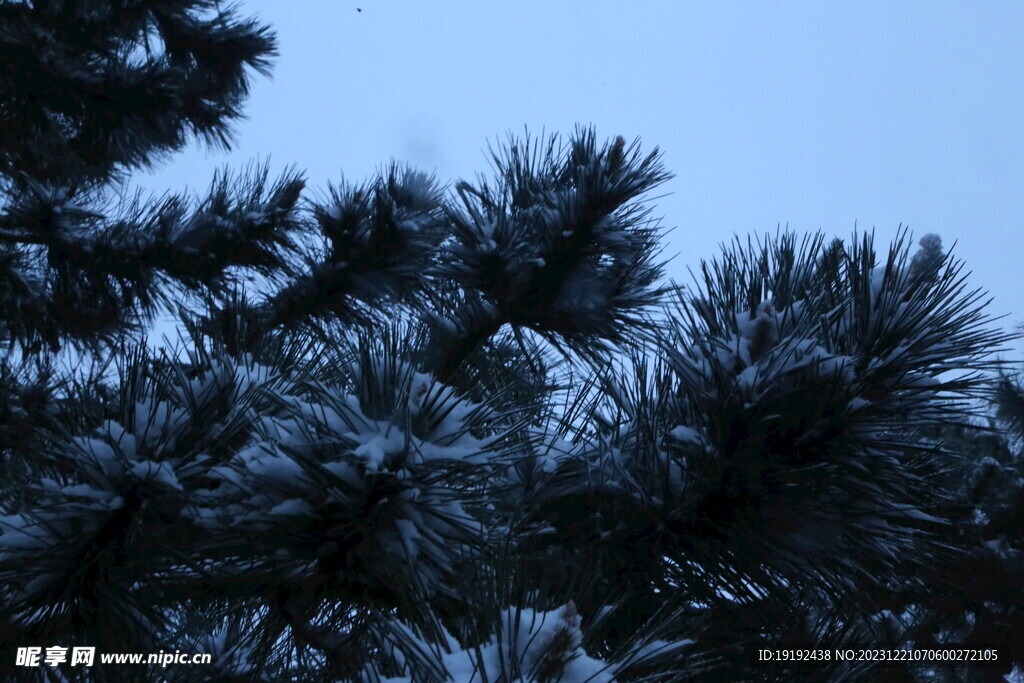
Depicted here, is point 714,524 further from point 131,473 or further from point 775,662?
point 131,473

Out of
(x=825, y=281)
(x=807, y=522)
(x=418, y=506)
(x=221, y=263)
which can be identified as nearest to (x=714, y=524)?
(x=807, y=522)

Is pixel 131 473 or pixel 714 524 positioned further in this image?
pixel 714 524

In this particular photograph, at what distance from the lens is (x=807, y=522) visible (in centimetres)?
120

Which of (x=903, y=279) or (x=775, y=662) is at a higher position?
(x=903, y=279)

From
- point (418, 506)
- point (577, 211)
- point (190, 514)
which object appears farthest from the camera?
point (577, 211)

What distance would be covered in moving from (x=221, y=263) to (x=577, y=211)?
1.83 meters

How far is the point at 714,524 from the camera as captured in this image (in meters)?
1.25

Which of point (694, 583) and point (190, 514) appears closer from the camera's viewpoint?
point (190, 514)

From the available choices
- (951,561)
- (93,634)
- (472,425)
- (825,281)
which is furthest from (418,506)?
(951,561)

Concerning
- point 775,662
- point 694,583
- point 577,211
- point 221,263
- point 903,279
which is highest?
point 221,263

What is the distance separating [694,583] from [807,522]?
0.22m

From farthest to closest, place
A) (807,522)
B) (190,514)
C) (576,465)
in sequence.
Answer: (576,465) < (807,522) < (190,514)

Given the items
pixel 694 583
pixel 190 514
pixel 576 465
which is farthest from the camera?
pixel 576 465

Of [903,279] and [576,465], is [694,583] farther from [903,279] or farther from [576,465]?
[903,279]
